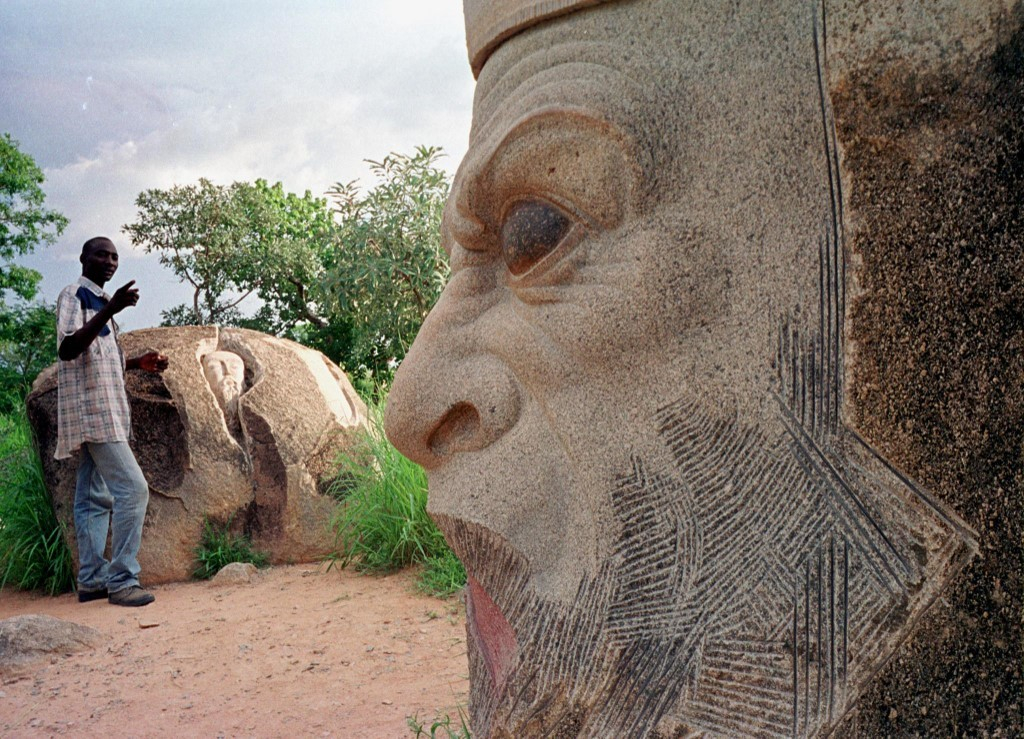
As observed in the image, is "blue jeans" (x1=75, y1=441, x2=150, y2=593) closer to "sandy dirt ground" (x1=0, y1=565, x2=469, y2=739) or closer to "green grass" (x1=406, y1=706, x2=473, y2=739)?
"sandy dirt ground" (x1=0, y1=565, x2=469, y2=739)

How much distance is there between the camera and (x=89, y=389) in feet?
15.1

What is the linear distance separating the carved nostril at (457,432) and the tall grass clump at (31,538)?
4281mm

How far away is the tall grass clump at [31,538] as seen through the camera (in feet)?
17.0

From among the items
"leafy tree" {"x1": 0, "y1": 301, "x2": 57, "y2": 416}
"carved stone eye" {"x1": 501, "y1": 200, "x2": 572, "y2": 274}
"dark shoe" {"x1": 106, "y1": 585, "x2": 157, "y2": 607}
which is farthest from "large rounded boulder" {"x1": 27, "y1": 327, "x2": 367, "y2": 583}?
"leafy tree" {"x1": 0, "y1": 301, "x2": 57, "y2": 416}

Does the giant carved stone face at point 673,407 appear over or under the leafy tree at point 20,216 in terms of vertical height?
under

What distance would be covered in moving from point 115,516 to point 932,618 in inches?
172

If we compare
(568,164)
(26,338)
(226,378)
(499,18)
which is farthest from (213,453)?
(26,338)

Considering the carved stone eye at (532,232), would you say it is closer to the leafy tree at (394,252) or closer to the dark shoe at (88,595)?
the dark shoe at (88,595)

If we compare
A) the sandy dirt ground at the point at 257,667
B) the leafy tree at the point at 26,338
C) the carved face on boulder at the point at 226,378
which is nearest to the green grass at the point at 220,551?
the sandy dirt ground at the point at 257,667

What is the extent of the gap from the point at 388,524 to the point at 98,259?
6.87 feet

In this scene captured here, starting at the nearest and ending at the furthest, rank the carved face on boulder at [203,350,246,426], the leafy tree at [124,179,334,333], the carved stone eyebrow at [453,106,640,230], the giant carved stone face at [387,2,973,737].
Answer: the giant carved stone face at [387,2,973,737] → the carved stone eyebrow at [453,106,640,230] → the carved face on boulder at [203,350,246,426] → the leafy tree at [124,179,334,333]

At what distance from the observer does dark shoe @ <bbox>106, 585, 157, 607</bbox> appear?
15.1ft

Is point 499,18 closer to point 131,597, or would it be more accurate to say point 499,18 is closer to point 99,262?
point 99,262

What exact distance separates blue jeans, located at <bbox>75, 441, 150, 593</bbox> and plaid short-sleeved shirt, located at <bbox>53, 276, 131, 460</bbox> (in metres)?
0.08
